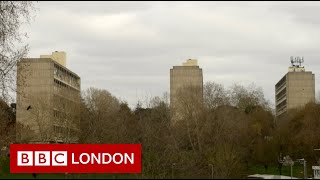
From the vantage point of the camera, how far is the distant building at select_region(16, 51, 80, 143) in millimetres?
55594

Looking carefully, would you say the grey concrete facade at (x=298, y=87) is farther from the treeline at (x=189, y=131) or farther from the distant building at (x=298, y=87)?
the treeline at (x=189, y=131)

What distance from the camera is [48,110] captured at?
64.4 meters

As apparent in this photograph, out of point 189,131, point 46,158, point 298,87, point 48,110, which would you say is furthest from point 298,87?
point 46,158

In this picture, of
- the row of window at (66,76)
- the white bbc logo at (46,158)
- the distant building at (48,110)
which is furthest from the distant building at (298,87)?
the white bbc logo at (46,158)

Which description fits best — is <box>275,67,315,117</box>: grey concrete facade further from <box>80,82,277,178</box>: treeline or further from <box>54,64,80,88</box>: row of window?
<box>54,64,80,88</box>: row of window

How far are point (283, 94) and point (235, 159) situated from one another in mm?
Answer: 75013

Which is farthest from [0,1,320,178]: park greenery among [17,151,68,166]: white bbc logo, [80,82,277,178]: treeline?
[17,151,68,166]: white bbc logo

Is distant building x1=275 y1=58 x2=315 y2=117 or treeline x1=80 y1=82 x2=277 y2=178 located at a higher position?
distant building x1=275 y1=58 x2=315 y2=117

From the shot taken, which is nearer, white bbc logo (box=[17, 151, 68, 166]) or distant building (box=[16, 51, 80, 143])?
white bbc logo (box=[17, 151, 68, 166])

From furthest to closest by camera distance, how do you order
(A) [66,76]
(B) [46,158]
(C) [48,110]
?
(A) [66,76] < (C) [48,110] < (B) [46,158]

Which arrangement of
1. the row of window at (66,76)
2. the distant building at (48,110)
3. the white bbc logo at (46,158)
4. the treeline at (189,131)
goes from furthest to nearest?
the row of window at (66,76) < the distant building at (48,110) < the treeline at (189,131) < the white bbc logo at (46,158)

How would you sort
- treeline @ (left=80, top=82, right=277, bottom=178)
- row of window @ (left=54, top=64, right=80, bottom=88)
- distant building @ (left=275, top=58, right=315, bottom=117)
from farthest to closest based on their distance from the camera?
distant building @ (left=275, top=58, right=315, bottom=117), row of window @ (left=54, top=64, right=80, bottom=88), treeline @ (left=80, top=82, right=277, bottom=178)

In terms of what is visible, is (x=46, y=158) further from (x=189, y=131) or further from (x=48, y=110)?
(x=48, y=110)

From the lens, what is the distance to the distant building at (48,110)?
182ft
